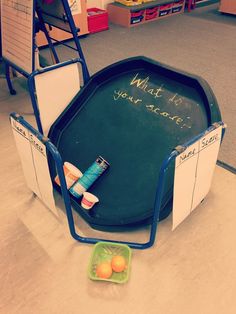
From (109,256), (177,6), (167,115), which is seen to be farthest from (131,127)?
(177,6)

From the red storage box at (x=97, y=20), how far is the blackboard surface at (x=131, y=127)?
7.63 ft

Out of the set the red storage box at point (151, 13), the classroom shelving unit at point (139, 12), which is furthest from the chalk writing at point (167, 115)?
the red storage box at point (151, 13)

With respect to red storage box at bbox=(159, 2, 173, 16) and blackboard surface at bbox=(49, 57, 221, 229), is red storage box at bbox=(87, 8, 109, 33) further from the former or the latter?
blackboard surface at bbox=(49, 57, 221, 229)

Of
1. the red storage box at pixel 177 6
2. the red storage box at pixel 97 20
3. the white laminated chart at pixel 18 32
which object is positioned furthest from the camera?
the red storage box at pixel 177 6

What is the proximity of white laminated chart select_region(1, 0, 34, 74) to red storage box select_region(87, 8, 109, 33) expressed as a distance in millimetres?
1721

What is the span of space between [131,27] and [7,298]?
12.4ft

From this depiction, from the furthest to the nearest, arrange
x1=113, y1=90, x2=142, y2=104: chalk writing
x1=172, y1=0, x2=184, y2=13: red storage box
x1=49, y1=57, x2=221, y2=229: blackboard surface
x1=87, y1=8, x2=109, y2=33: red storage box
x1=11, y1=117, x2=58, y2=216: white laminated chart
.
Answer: x1=172, y1=0, x2=184, y2=13: red storage box, x1=87, y1=8, x2=109, y2=33: red storage box, x1=113, y1=90, x2=142, y2=104: chalk writing, x1=49, y1=57, x2=221, y2=229: blackboard surface, x1=11, y1=117, x2=58, y2=216: white laminated chart

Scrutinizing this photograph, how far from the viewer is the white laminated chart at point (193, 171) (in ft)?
3.87

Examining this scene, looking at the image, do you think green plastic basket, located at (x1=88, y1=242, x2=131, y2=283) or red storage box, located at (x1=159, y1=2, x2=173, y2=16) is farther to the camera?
red storage box, located at (x1=159, y1=2, x2=173, y2=16)

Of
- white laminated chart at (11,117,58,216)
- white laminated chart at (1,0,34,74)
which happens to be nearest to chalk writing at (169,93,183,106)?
white laminated chart at (11,117,58,216)

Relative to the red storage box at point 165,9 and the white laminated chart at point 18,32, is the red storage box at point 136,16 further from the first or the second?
the white laminated chart at point 18,32

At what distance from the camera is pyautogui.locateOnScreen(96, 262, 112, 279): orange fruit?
129 centimetres

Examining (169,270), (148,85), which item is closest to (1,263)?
(169,270)

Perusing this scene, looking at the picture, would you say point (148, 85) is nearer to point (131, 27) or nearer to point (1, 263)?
point (1, 263)
